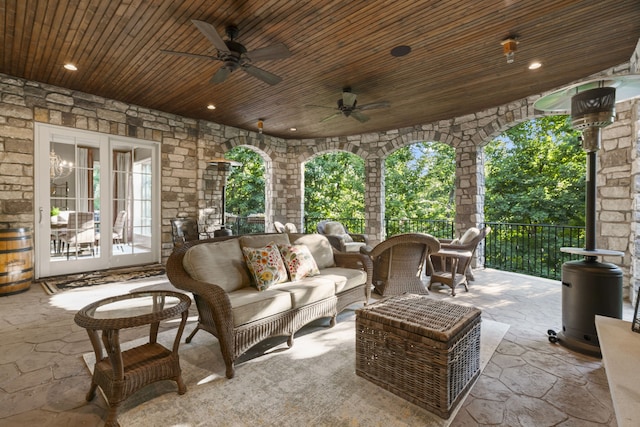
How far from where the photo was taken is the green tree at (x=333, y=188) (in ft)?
39.9

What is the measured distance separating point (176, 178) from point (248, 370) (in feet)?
15.6

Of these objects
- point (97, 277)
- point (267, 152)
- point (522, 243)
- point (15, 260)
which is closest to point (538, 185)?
point (522, 243)

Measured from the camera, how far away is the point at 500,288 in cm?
421

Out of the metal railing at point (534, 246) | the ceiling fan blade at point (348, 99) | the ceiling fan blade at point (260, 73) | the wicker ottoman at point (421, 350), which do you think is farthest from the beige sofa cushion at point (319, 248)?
the metal railing at point (534, 246)

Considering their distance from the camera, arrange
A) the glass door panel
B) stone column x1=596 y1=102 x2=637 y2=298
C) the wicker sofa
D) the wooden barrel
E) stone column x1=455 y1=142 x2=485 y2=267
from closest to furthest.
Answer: the wicker sofa < stone column x1=596 y1=102 x2=637 y2=298 < the wooden barrel < the glass door panel < stone column x1=455 y1=142 x2=485 y2=267

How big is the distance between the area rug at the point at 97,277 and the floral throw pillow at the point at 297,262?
317cm

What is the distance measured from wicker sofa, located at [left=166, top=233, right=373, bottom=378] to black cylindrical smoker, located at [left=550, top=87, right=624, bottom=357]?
5.69 ft

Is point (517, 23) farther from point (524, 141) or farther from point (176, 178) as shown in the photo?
point (524, 141)

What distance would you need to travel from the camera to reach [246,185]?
42.5 feet

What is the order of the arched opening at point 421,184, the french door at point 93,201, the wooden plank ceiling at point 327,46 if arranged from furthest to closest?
the arched opening at point 421,184 → the french door at point 93,201 → the wooden plank ceiling at point 327,46

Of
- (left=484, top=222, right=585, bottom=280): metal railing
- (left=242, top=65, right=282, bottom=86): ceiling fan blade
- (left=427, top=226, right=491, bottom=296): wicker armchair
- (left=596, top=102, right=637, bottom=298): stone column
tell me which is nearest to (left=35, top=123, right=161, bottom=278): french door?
(left=242, top=65, right=282, bottom=86): ceiling fan blade

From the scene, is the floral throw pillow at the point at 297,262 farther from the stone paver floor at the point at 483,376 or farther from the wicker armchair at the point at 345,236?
the wicker armchair at the point at 345,236

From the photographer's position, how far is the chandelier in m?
4.52

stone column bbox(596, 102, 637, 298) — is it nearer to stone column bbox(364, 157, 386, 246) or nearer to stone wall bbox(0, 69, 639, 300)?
stone wall bbox(0, 69, 639, 300)
